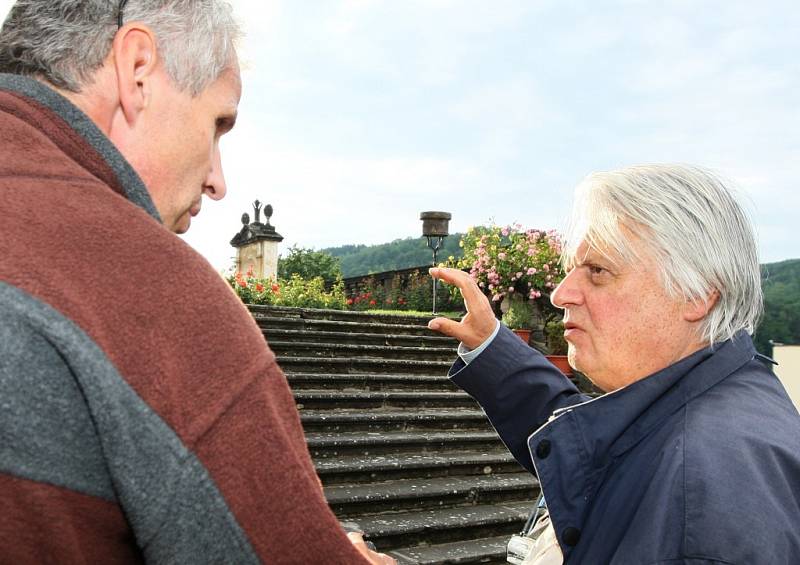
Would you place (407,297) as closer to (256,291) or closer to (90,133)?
(256,291)

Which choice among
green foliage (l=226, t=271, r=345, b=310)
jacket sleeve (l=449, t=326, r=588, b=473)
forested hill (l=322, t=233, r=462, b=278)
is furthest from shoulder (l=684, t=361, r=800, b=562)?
forested hill (l=322, t=233, r=462, b=278)

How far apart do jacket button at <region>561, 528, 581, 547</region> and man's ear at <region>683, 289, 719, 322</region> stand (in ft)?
1.52

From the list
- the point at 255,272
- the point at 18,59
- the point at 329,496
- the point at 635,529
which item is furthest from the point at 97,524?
the point at 255,272

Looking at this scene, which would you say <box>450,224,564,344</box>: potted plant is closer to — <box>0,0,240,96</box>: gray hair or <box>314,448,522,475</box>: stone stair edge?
<box>314,448,522,475</box>: stone stair edge

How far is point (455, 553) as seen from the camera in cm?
420

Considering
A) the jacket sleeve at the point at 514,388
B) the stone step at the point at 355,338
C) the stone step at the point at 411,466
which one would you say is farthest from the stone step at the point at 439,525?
the stone step at the point at 355,338

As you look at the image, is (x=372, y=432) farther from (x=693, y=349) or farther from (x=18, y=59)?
(x=18, y=59)

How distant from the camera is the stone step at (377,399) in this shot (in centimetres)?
577

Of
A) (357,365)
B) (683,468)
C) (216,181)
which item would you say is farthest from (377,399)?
(216,181)

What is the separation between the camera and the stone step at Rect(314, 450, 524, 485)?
4828mm

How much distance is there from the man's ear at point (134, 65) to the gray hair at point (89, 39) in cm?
1

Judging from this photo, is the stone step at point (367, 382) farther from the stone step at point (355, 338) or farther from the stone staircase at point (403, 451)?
the stone step at point (355, 338)

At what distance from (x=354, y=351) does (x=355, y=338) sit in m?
0.68

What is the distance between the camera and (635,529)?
3.79 feet
